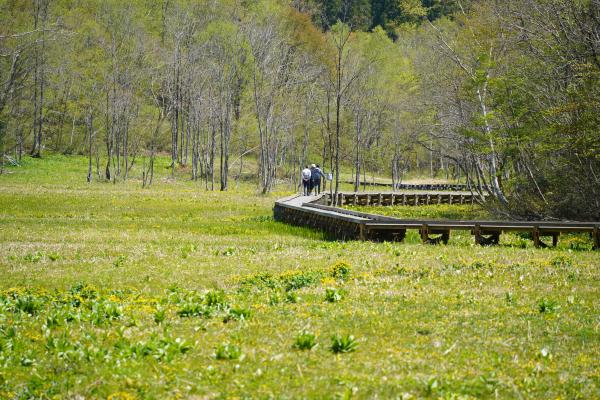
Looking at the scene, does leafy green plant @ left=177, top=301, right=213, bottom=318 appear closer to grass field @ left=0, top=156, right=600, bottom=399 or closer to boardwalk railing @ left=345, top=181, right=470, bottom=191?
grass field @ left=0, top=156, right=600, bottom=399

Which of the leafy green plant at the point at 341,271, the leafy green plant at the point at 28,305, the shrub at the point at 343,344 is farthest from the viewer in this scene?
the leafy green plant at the point at 341,271

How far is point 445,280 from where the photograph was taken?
46.5ft

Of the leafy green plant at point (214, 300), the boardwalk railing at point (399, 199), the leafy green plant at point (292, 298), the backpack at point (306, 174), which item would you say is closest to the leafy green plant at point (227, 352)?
the leafy green plant at point (214, 300)

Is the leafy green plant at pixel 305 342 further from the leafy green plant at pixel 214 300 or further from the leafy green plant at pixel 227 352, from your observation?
the leafy green plant at pixel 214 300

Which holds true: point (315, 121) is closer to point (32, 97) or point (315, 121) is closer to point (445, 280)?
point (32, 97)

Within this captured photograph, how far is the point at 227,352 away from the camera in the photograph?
8.48m

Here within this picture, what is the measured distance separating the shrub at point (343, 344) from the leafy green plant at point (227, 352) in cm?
121

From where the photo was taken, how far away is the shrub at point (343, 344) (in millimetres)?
8648

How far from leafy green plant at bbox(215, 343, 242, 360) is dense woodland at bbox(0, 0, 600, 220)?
61.2 feet

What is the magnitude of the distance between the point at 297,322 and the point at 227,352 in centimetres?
204

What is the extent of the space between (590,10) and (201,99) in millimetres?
42531

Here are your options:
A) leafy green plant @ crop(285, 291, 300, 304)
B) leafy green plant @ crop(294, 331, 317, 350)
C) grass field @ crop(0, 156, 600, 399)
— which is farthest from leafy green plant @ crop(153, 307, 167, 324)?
leafy green plant @ crop(294, 331, 317, 350)

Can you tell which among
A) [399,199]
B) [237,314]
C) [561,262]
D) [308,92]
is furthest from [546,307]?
[308,92]

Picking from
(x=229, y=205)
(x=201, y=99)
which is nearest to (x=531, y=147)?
(x=229, y=205)
